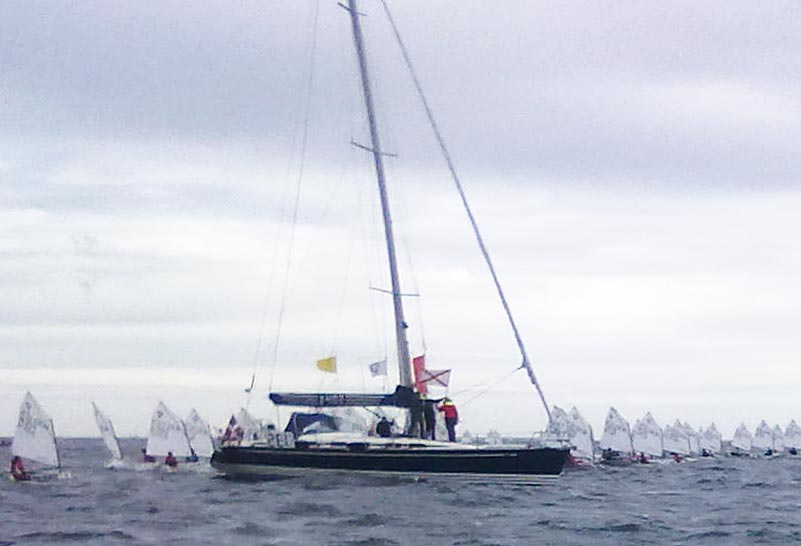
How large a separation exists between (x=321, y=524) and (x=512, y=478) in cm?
1513

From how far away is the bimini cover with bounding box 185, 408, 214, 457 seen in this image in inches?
3723

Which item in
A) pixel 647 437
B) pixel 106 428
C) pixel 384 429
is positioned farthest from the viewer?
pixel 647 437

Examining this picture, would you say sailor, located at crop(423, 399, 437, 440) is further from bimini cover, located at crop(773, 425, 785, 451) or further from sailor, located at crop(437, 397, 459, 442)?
bimini cover, located at crop(773, 425, 785, 451)

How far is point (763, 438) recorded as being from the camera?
151 meters

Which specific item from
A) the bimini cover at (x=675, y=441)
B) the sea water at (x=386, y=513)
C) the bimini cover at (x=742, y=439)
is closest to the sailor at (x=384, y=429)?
the sea water at (x=386, y=513)

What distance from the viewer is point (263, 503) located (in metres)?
47.4

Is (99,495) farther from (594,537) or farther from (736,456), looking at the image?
(736,456)

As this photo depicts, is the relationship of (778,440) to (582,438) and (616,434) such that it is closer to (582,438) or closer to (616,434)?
(616,434)

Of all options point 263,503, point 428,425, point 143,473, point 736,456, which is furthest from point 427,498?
point 736,456

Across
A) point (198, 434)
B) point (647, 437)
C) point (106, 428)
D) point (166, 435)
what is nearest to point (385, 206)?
point (166, 435)

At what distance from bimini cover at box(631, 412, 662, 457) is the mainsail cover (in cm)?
5666

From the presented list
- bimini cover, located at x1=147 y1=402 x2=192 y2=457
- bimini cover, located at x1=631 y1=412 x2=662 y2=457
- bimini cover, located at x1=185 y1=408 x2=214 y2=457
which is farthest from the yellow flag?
bimini cover, located at x1=631 y1=412 x2=662 y2=457

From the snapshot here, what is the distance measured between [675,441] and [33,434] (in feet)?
238

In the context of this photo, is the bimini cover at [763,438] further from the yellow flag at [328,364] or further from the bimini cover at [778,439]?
the yellow flag at [328,364]
